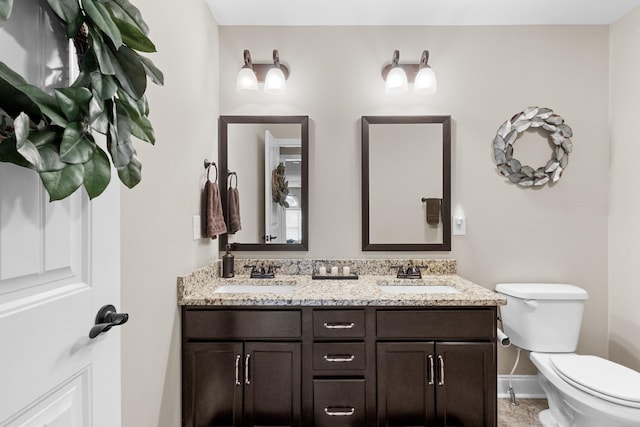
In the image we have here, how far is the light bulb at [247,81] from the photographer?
2.21 meters

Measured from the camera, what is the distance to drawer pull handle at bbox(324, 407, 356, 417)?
68.4 inches

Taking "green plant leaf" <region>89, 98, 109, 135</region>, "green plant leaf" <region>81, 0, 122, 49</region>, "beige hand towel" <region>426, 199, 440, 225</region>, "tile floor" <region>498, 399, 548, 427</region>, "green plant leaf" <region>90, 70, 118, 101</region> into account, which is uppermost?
"green plant leaf" <region>81, 0, 122, 49</region>

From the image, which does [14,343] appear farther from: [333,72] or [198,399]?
[333,72]

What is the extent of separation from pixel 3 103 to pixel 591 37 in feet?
9.98

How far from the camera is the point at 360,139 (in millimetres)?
2336

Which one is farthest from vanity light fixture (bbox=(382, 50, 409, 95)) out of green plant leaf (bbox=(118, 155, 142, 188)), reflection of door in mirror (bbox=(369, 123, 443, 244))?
green plant leaf (bbox=(118, 155, 142, 188))

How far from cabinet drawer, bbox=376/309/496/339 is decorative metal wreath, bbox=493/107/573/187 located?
1057 mm

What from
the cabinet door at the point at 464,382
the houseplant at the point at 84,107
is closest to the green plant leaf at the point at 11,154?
the houseplant at the point at 84,107

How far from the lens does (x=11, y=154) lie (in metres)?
0.60

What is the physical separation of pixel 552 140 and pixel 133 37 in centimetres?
246

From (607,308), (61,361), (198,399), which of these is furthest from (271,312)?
(607,308)

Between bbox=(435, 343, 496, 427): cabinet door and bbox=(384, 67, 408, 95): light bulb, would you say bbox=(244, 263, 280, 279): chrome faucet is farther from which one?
bbox=(384, 67, 408, 95): light bulb

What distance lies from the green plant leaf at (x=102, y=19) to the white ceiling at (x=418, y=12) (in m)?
1.65

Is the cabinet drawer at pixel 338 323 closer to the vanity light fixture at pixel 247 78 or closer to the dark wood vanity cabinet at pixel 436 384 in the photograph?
the dark wood vanity cabinet at pixel 436 384
